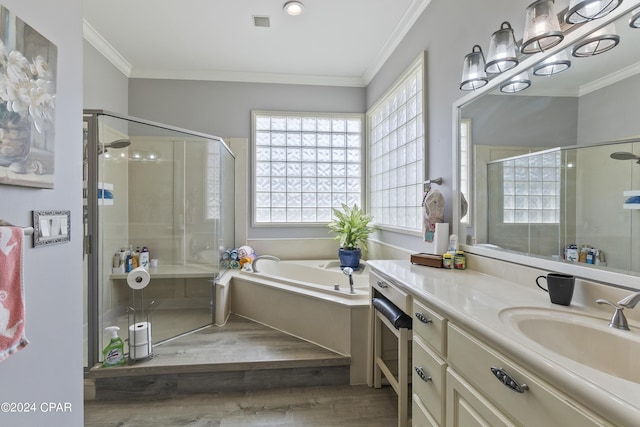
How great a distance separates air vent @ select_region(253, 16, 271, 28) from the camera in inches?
95.0

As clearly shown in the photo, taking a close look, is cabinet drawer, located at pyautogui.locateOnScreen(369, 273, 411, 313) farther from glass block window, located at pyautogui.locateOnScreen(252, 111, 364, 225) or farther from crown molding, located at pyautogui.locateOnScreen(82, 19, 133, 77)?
crown molding, located at pyautogui.locateOnScreen(82, 19, 133, 77)

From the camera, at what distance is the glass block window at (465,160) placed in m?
1.72

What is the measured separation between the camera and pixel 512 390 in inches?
29.2

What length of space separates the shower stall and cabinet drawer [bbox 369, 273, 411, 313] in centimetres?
157

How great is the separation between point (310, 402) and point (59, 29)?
218cm

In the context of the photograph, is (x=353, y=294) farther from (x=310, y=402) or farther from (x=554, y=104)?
(x=554, y=104)

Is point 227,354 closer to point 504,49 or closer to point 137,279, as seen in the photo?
point 137,279

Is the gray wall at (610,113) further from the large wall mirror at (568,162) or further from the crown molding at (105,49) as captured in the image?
the crown molding at (105,49)

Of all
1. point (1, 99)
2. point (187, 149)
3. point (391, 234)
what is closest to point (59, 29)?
point (1, 99)

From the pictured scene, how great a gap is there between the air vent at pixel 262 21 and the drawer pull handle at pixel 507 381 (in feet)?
8.86

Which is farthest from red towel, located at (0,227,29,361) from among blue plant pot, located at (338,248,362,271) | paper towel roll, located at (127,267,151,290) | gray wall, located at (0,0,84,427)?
blue plant pot, located at (338,248,362,271)

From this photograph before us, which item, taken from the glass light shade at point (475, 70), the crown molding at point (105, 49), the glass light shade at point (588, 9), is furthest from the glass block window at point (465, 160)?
the crown molding at point (105, 49)

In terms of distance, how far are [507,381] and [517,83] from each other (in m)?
1.28

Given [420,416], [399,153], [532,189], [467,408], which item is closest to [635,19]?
[532,189]
